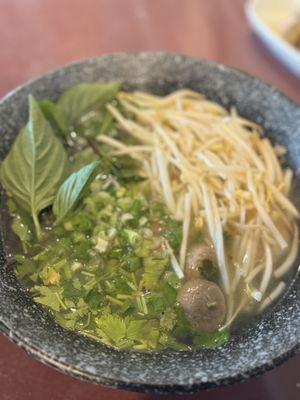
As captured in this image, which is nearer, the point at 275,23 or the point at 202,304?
the point at 202,304

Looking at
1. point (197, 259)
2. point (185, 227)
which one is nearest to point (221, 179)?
point (185, 227)

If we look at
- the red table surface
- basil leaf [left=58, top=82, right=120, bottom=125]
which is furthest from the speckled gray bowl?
the red table surface

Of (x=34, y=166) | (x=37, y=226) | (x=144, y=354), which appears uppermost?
(x=34, y=166)

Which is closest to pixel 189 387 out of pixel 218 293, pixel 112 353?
pixel 112 353

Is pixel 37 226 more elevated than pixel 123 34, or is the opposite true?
pixel 123 34

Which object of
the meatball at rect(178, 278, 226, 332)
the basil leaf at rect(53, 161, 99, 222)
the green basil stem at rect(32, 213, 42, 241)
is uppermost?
the basil leaf at rect(53, 161, 99, 222)

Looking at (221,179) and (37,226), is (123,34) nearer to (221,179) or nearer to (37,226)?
(221,179)

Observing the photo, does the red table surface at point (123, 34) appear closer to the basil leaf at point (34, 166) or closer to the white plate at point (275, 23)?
the white plate at point (275, 23)

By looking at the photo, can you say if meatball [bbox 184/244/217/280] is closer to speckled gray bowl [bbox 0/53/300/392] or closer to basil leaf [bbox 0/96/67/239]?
speckled gray bowl [bbox 0/53/300/392]
